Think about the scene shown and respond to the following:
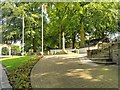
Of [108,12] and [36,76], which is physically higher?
[108,12]

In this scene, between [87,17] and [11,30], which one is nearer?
[87,17]

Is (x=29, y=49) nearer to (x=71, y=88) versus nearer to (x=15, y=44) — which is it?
(x=15, y=44)

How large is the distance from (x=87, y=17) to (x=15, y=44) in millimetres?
15952

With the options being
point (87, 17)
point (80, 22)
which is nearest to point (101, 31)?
point (80, 22)

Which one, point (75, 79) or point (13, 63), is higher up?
point (13, 63)

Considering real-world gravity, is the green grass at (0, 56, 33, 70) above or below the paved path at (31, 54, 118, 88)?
above

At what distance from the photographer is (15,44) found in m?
35.8

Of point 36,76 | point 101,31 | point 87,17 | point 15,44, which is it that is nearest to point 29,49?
point 15,44

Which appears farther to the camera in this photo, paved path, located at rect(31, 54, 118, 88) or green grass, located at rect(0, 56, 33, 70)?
green grass, located at rect(0, 56, 33, 70)

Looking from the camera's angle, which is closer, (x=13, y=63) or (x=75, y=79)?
(x=75, y=79)

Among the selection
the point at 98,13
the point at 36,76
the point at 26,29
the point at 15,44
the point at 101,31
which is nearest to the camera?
the point at 36,76

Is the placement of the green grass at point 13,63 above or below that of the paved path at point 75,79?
above

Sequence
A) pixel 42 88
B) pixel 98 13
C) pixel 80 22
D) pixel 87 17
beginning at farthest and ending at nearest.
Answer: pixel 80 22 → pixel 87 17 → pixel 98 13 → pixel 42 88

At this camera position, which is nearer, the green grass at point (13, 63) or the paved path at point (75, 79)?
the paved path at point (75, 79)
